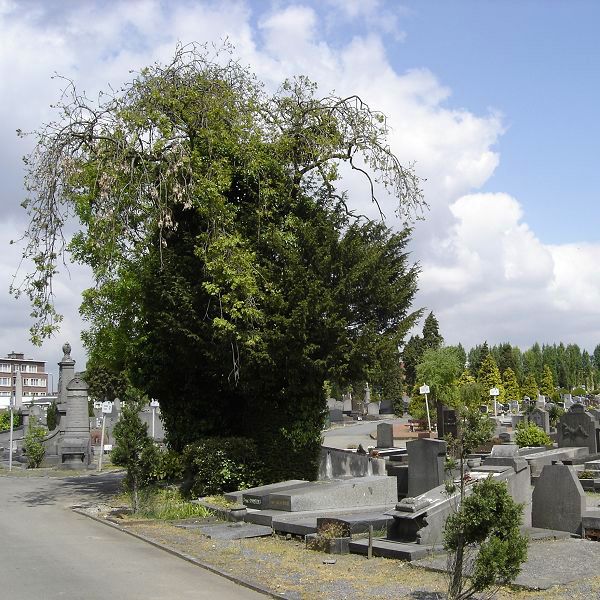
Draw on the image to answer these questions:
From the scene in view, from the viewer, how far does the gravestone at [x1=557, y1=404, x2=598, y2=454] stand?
22234 mm

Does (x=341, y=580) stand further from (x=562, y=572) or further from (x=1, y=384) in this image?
(x=1, y=384)

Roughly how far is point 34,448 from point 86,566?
906 inches

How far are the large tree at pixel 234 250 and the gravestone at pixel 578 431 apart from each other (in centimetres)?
714

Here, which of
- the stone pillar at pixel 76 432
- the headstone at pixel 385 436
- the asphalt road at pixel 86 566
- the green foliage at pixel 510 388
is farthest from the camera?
the green foliage at pixel 510 388

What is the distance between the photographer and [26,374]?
498ft

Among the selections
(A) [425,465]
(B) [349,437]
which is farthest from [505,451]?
(B) [349,437]

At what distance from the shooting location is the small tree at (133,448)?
15.6m

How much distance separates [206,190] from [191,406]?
6.01m

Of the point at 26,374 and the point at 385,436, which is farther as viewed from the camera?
the point at 26,374

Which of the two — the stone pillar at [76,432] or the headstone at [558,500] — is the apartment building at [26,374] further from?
the headstone at [558,500]

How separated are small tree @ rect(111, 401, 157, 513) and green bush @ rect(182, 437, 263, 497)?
189cm

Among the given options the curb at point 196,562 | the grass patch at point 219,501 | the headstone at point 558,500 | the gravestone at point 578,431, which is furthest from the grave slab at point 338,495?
the gravestone at point 578,431

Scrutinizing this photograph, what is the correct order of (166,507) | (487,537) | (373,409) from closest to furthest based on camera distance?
(487,537), (166,507), (373,409)

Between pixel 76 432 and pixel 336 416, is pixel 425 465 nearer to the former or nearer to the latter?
pixel 76 432
